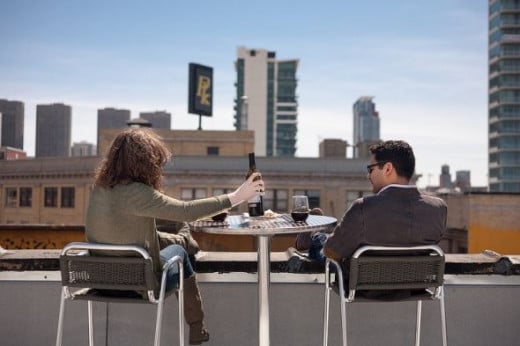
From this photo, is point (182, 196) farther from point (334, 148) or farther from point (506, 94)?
point (506, 94)

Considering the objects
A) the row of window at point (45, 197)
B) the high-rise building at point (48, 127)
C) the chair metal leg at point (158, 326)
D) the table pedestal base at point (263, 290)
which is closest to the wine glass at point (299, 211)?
the table pedestal base at point (263, 290)

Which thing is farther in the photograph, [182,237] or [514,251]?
[514,251]

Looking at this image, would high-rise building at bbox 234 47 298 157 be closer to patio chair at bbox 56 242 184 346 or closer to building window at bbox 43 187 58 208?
building window at bbox 43 187 58 208

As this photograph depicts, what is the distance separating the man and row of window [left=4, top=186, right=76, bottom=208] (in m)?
55.6

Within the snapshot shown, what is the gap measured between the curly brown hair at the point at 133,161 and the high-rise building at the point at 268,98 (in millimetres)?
156382

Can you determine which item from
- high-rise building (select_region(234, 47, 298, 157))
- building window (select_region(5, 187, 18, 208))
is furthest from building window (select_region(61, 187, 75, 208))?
high-rise building (select_region(234, 47, 298, 157))

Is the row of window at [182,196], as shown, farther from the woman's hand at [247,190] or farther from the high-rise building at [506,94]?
the high-rise building at [506,94]

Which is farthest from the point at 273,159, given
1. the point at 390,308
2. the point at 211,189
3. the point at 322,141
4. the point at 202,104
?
the point at 390,308

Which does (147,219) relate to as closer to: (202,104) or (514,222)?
(514,222)

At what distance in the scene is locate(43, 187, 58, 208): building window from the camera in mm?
57188

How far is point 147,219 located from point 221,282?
1.16 metres

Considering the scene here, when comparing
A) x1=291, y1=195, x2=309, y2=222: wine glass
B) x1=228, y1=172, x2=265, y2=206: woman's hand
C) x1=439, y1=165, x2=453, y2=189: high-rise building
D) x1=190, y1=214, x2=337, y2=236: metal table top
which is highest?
x1=439, y1=165, x2=453, y2=189: high-rise building

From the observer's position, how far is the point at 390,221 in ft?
9.94

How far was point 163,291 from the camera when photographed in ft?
9.49
